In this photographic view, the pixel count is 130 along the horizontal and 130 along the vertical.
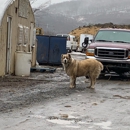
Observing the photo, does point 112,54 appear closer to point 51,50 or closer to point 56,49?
point 56,49

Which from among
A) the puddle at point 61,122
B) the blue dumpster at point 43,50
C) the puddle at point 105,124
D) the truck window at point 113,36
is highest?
the truck window at point 113,36

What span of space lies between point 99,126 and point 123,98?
14.0 feet

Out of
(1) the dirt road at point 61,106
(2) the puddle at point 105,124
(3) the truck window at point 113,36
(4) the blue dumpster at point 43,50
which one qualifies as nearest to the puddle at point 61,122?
(1) the dirt road at point 61,106

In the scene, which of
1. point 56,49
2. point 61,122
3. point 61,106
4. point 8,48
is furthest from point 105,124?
point 56,49

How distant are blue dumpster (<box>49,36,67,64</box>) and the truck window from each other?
6.01m

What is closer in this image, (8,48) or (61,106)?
(61,106)

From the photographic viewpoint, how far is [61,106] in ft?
33.4

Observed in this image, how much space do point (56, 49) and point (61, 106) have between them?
14737mm

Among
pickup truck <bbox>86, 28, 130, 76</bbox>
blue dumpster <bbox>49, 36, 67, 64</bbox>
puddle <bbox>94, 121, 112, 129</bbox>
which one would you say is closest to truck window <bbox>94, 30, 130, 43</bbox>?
pickup truck <bbox>86, 28, 130, 76</bbox>

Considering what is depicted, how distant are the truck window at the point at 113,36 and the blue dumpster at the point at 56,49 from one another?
6.01 metres

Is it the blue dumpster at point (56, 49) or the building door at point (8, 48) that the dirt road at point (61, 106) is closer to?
the building door at point (8, 48)

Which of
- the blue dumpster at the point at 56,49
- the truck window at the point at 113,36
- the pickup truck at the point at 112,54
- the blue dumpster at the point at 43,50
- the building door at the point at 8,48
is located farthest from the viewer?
the blue dumpster at the point at 43,50

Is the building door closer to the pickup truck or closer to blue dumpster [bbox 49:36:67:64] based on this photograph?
the pickup truck

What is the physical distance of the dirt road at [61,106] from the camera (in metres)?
8.12
